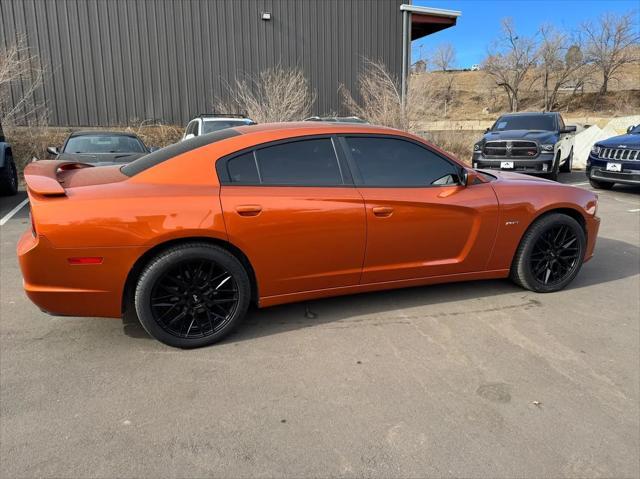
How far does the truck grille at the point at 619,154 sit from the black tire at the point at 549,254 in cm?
626

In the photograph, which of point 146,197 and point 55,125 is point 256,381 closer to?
point 146,197

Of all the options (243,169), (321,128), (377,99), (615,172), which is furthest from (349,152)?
(377,99)

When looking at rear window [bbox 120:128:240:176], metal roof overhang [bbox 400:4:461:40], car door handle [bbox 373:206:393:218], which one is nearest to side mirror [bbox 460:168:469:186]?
car door handle [bbox 373:206:393:218]

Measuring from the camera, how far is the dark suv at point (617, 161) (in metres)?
9.38

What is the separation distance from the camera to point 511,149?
11.0 meters

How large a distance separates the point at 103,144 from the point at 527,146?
878 centimetres

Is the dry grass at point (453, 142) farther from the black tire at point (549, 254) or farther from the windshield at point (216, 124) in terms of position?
the black tire at point (549, 254)

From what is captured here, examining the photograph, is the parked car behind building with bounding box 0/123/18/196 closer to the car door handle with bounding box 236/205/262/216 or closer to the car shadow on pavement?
the car shadow on pavement

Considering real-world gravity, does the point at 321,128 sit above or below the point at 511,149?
above

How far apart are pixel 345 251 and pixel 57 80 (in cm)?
1531

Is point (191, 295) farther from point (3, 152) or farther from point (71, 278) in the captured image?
point (3, 152)

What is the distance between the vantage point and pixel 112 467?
7.27ft

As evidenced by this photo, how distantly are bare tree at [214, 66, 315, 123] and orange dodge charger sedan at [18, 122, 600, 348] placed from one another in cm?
1162

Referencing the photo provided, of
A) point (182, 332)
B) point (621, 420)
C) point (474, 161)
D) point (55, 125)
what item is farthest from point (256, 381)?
point (55, 125)
